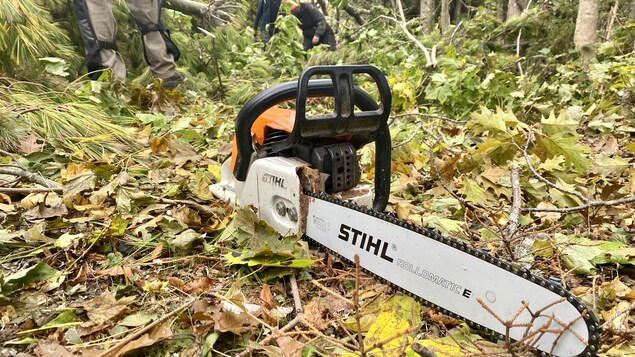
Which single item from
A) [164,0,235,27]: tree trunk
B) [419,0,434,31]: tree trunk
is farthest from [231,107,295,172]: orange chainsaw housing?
[419,0,434,31]: tree trunk

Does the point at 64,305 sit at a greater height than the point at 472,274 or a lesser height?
lesser

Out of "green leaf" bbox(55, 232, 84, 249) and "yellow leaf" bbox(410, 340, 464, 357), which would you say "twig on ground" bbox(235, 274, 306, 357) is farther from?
"green leaf" bbox(55, 232, 84, 249)

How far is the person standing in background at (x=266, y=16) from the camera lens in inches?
293

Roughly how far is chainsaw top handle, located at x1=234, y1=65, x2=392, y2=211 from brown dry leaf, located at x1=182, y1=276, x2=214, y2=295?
0.48 meters

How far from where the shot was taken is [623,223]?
1.80 metres

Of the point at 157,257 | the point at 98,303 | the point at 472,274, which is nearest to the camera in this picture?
the point at 472,274

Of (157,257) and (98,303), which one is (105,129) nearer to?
(157,257)

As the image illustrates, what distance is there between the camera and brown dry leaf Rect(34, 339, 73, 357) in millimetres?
1045

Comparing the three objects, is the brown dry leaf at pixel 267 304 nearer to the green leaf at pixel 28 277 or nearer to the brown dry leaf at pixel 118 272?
the brown dry leaf at pixel 118 272

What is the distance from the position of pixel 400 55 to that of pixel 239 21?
7.65 feet

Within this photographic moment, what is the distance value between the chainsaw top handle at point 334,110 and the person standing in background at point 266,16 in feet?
19.7

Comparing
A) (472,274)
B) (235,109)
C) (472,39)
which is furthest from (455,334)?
(472,39)

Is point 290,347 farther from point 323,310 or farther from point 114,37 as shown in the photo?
point 114,37

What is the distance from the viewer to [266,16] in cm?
804
